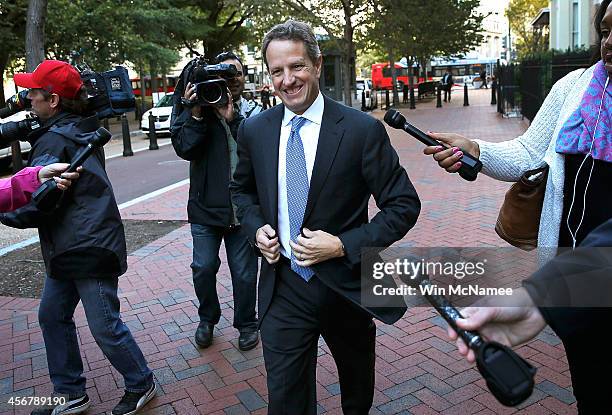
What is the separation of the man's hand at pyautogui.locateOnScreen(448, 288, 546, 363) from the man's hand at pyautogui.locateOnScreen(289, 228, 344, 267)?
97cm

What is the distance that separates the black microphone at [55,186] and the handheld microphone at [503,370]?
2242 millimetres

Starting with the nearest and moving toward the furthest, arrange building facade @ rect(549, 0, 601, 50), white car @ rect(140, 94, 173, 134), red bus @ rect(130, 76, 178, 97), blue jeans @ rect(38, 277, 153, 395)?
1. blue jeans @ rect(38, 277, 153, 395)
2. building facade @ rect(549, 0, 601, 50)
3. white car @ rect(140, 94, 173, 134)
4. red bus @ rect(130, 76, 178, 97)

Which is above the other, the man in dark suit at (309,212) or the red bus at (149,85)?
the red bus at (149,85)

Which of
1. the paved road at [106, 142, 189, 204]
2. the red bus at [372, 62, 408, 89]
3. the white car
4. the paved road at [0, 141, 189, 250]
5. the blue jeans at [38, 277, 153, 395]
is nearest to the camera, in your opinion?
the blue jeans at [38, 277, 153, 395]

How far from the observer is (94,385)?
149 inches

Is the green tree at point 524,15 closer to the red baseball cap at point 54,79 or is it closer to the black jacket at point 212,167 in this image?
the black jacket at point 212,167

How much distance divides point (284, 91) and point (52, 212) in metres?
1.40

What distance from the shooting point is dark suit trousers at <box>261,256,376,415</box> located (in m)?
2.40

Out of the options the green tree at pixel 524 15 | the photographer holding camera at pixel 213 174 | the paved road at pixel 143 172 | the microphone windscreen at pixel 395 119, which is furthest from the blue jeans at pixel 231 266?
the green tree at pixel 524 15

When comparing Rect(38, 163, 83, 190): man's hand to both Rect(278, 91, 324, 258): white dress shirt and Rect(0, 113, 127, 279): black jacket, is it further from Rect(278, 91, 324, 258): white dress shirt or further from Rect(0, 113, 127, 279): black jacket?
Rect(278, 91, 324, 258): white dress shirt

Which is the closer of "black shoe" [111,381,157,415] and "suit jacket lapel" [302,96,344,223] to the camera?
"suit jacket lapel" [302,96,344,223]

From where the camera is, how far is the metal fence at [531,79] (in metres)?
11.1

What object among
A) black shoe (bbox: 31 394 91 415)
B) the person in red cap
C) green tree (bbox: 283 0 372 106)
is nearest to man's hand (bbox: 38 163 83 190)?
the person in red cap

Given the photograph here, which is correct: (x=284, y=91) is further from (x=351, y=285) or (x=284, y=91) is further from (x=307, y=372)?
(x=307, y=372)
